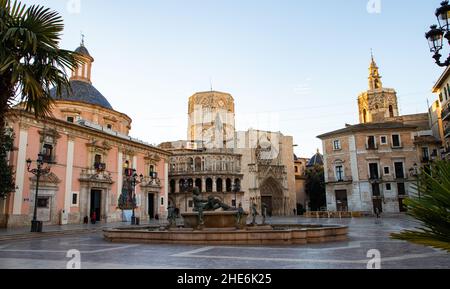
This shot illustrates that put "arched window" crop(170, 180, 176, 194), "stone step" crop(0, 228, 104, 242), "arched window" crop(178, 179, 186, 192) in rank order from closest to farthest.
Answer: "stone step" crop(0, 228, 104, 242), "arched window" crop(178, 179, 186, 192), "arched window" crop(170, 180, 176, 194)

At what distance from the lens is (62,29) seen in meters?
6.39

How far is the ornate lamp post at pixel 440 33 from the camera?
7.60 meters

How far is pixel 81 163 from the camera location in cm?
2898

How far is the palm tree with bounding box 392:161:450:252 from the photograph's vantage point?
2.34 meters

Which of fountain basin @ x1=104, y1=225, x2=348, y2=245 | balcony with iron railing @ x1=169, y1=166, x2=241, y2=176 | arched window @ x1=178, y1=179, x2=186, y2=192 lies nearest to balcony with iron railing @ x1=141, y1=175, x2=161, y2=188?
balcony with iron railing @ x1=169, y1=166, x2=241, y2=176

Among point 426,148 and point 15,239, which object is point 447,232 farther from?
point 426,148

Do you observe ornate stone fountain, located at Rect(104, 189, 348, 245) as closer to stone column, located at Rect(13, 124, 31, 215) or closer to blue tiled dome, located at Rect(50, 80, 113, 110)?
stone column, located at Rect(13, 124, 31, 215)

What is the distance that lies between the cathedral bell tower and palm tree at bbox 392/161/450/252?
6362 cm

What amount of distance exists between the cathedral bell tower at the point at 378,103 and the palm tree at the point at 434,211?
6362cm

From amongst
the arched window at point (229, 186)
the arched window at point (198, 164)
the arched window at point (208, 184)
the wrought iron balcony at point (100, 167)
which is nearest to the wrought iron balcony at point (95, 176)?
the wrought iron balcony at point (100, 167)

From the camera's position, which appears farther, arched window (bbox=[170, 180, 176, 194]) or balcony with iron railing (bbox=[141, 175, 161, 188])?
arched window (bbox=[170, 180, 176, 194])

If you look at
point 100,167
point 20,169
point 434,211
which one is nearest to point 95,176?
point 100,167
